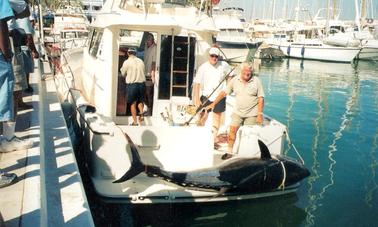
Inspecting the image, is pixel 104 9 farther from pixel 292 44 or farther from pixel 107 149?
pixel 292 44

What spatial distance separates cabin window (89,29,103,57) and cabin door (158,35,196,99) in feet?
4.76

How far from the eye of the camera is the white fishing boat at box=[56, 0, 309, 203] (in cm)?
605

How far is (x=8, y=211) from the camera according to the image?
11.1 ft

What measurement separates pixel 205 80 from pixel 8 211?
4853 mm

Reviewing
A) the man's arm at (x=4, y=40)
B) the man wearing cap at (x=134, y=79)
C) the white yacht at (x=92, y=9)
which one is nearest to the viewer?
the man's arm at (x=4, y=40)

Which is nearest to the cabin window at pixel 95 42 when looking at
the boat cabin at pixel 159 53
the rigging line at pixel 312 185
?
the boat cabin at pixel 159 53

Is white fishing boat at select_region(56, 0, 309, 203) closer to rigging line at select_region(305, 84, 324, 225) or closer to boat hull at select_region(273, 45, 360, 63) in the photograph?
rigging line at select_region(305, 84, 324, 225)

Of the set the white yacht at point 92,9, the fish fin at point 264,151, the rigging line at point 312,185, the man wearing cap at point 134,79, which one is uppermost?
the white yacht at point 92,9

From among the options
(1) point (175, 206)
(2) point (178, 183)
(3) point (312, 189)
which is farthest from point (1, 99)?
(3) point (312, 189)

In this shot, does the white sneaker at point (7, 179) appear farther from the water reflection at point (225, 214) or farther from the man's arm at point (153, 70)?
the man's arm at point (153, 70)

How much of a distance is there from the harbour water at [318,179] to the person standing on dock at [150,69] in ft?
9.17

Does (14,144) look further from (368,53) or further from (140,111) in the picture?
(368,53)

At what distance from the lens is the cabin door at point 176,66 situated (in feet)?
26.4

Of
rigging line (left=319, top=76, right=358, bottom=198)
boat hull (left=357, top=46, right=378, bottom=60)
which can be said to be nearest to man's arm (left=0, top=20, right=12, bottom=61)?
rigging line (left=319, top=76, right=358, bottom=198)
